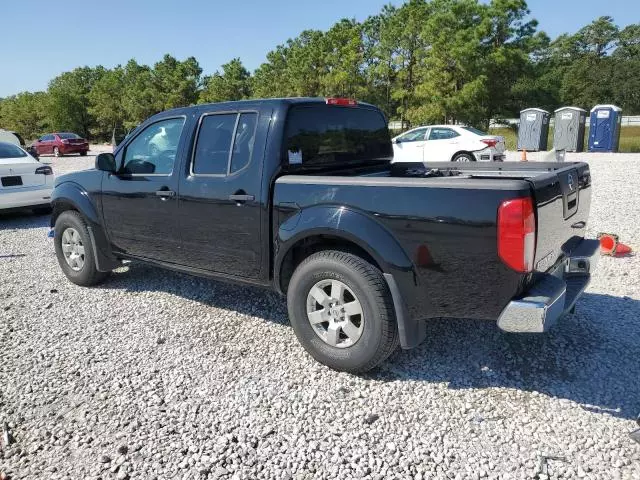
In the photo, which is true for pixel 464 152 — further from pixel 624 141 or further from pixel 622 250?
pixel 624 141

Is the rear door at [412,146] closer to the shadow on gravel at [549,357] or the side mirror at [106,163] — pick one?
the shadow on gravel at [549,357]

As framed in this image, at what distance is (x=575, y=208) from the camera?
11.6 feet

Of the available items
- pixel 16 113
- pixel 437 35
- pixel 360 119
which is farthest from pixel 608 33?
pixel 360 119

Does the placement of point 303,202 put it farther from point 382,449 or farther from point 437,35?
point 437,35

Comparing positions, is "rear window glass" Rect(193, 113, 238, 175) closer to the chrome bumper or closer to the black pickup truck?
the black pickup truck

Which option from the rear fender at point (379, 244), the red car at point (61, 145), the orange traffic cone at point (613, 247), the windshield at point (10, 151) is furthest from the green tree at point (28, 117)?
the rear fender at point (379, 244)

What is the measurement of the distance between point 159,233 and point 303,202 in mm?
1696

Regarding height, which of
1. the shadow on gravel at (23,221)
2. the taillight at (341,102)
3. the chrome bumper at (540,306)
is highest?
the taillight at (341,102)

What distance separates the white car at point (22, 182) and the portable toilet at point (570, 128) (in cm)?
2016

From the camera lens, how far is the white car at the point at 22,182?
874cm

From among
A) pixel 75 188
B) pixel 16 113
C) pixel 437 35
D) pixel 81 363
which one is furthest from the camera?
pixel 16 113

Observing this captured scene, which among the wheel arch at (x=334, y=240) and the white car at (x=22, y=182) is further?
the white car at (x=22, y=182)

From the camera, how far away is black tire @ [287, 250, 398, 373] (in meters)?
3.22

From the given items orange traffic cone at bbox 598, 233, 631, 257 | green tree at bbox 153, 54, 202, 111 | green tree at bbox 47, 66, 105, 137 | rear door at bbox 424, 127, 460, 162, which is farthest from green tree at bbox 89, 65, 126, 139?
orange traffic cone at bbox 598, 233, 631, 257
